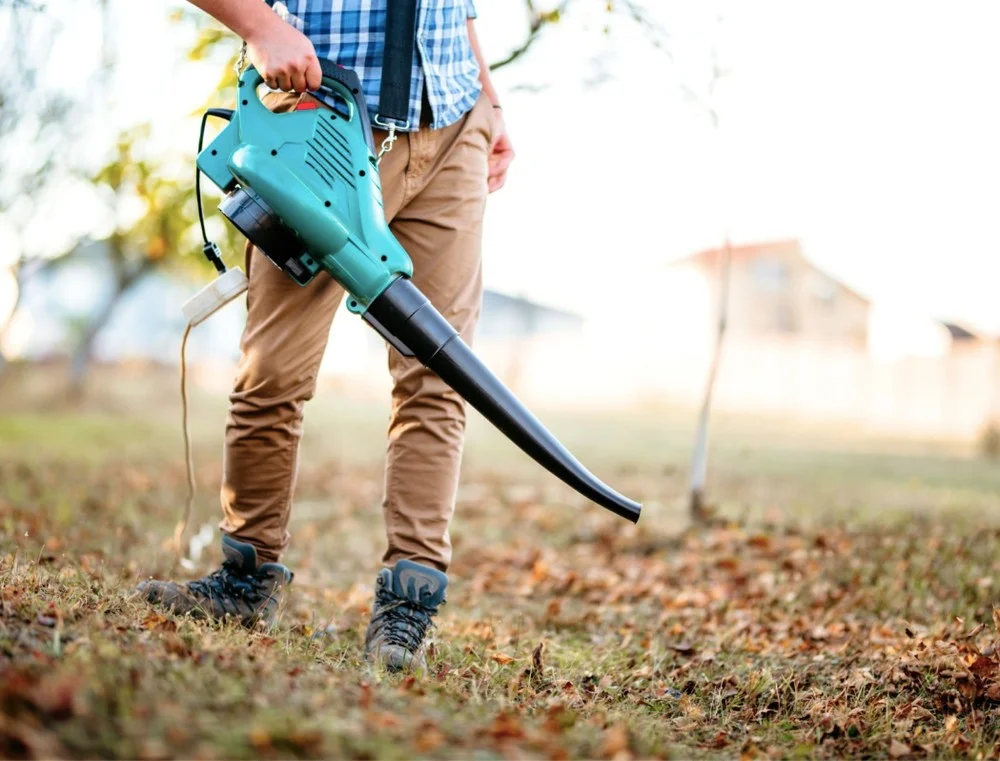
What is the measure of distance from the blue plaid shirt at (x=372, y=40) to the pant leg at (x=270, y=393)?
0.63ft

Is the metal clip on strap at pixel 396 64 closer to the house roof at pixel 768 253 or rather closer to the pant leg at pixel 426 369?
the pant leg at pixel 426 369

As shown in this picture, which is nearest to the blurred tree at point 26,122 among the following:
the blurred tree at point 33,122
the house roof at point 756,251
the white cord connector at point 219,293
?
the blurred tree at point 33,122

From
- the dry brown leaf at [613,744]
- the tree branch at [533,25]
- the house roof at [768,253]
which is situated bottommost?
the dry brown leaf at [613,744]

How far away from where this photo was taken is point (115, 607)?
1994mm

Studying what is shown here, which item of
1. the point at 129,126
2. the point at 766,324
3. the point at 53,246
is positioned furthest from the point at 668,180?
the point at 766,324

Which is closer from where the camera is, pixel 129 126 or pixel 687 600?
pixel 687 600

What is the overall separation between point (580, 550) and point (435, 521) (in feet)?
7.90

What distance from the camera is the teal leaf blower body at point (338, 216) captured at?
2107 millimetres

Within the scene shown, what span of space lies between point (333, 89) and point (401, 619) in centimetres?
129

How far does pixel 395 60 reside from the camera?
2.21m

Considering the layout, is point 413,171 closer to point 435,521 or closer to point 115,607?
point 435,521

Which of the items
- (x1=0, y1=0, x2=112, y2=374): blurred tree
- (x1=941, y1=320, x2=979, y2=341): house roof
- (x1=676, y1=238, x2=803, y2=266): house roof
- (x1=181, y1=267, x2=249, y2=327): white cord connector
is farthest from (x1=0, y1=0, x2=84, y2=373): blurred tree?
(x1=941, y1=320, x2=979, y2=341): house roof

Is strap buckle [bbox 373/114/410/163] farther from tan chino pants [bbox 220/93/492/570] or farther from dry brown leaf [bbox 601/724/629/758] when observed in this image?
dry brown leaf [bbox 601/724/629/758]

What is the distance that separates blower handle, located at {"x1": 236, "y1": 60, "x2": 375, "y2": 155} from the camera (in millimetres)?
2133
